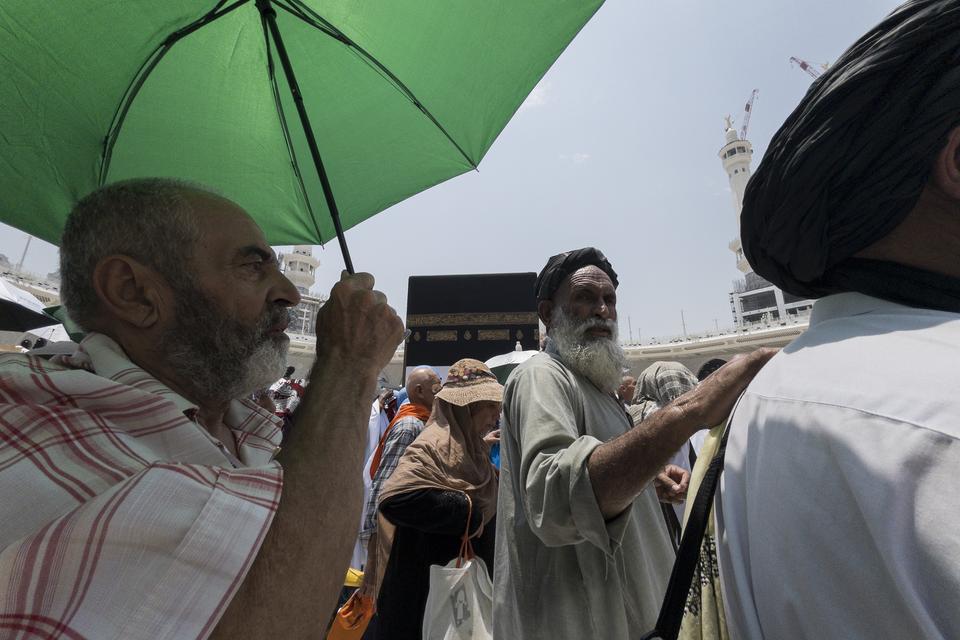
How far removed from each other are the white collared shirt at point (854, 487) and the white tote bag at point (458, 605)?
1504 millimetres

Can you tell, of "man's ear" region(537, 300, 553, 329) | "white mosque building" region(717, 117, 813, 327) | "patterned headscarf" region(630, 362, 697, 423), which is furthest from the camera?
"white mosque building" region(717, 117, 813, 327)

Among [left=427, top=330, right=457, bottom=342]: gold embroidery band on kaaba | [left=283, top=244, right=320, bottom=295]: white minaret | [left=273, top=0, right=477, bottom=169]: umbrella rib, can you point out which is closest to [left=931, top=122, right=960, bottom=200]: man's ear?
[left=273, top=0, right=477, bottom=169]: umbrella rib

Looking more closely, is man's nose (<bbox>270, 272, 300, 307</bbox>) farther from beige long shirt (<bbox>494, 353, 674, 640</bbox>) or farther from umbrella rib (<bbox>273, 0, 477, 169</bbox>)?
umbrella rib (<bbox>273, 0, 477, 169</bbox>)

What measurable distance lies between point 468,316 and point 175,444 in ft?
44.9

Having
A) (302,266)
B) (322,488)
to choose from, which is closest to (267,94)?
(322,488)

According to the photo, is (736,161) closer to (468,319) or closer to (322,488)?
(468,319)

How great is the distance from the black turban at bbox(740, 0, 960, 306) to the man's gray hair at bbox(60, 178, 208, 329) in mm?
1223

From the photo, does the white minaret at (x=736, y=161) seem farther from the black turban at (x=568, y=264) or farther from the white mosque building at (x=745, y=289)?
the black turban at (x=568, y=264)

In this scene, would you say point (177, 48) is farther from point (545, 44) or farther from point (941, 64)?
point (941, 64)

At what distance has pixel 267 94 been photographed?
1762mm

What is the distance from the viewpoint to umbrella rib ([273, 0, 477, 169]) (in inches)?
60.9

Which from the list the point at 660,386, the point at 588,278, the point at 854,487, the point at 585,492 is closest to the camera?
the point at 854,487

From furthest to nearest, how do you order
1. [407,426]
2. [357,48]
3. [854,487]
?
[407,426], [357,48], [854,487]

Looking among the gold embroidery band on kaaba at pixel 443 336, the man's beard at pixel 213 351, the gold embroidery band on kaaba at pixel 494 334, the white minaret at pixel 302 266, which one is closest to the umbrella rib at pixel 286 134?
the man's beard at pixel 213 351
